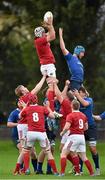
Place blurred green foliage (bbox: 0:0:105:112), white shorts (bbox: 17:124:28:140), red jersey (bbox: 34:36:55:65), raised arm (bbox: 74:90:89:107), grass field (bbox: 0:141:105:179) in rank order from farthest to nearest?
blurred green foliage (bbox: 0:0:105:112) < white shorts (bbox: 17:124:28:140) < raised arm (bbox: 74:90:89:107) < red jersey (bbox: 34:36:55:65) < grass field (bbox: 0:141:105:179)

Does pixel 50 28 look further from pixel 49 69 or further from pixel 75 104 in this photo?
pixel 75 104

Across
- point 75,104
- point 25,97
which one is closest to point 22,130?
point 25,97

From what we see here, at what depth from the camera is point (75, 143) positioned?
24.3 meters

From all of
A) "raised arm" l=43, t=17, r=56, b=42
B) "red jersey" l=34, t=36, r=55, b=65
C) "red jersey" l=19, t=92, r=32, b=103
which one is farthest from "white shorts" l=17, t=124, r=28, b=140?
"raised arm" l=43, t=17, r=56, b=42

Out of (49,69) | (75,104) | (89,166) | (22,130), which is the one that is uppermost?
(49,69)

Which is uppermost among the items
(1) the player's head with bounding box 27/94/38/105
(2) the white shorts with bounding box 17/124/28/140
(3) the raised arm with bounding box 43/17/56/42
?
(3) the raised arm with bounding box 43/17/56/42

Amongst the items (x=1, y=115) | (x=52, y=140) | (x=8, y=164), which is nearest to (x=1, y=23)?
(x=1, y=115)

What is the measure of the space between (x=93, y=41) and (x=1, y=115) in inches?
334

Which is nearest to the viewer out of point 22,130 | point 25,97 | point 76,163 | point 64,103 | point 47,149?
point 47,149

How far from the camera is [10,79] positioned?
58.2 m

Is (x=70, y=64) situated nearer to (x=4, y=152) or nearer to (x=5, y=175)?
(x=5, y=175)

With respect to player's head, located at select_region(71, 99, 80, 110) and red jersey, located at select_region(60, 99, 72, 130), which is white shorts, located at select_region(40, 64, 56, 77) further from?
player's head, located at select_region(71, 99, 80, 110)

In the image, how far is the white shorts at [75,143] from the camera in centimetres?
2428

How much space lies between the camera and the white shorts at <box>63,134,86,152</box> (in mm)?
24281
